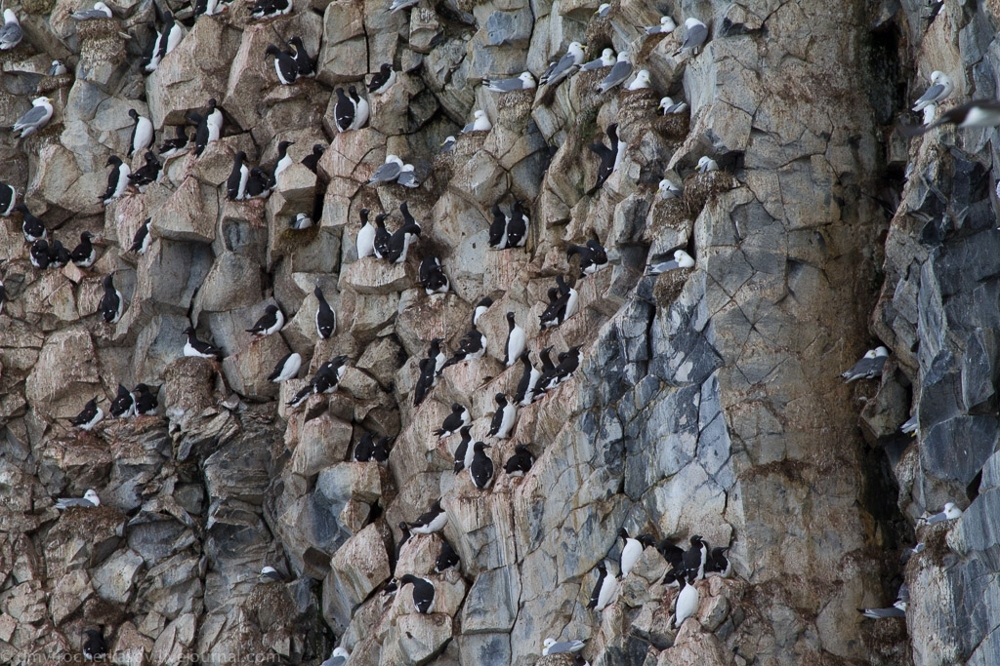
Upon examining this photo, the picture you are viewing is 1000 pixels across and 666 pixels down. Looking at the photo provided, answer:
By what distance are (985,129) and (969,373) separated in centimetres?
272

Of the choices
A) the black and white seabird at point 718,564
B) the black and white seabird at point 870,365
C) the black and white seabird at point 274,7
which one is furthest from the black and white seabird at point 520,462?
the black and white seabird at point 274,7

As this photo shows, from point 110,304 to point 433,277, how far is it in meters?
6.57

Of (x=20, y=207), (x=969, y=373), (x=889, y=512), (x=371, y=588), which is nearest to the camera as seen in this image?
(x=969, y=373)

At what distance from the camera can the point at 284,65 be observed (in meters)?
28.0

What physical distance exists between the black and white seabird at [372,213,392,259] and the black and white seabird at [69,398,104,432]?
5.89 m

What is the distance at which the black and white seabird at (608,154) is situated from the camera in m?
22.9

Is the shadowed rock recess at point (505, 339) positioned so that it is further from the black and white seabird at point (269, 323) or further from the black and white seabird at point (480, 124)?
the black and white seabird at point (269, 323)

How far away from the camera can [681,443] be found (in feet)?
66.0

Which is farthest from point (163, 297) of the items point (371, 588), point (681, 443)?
point (681, 443)

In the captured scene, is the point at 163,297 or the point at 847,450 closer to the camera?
the point at 847,450

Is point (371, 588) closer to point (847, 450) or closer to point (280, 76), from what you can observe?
point (847, 450)

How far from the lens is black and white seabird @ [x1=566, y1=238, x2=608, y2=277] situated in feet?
74.2

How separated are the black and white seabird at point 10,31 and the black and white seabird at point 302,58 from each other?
630cm

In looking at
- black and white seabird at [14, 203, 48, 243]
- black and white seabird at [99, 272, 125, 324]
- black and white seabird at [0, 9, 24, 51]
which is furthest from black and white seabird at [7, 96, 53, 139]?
black and white seabird at [99, 272, 125, 324]
